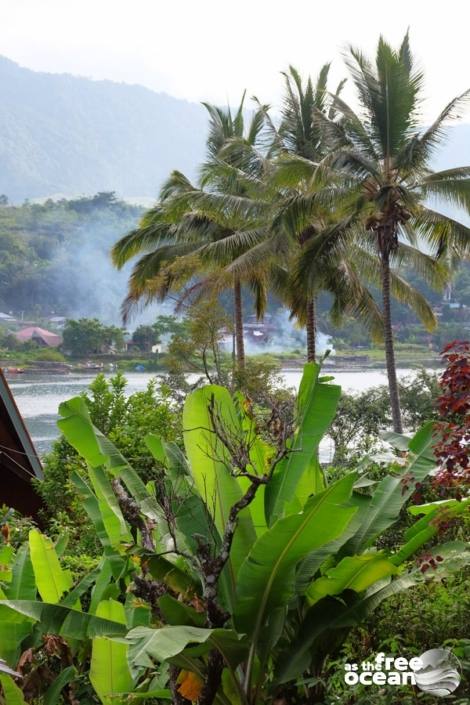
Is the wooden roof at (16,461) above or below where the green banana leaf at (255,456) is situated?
below

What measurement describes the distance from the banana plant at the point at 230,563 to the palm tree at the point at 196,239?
16.9 meters

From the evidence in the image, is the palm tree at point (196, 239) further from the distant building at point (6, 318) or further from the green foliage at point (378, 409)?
the distant building at point (6, 318)

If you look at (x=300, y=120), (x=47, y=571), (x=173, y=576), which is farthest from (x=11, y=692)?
(x=300, y=120)

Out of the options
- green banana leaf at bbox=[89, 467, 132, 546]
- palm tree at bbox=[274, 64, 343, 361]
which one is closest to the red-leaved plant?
green banana leaf at bbox=[89, 467, 132, 546]

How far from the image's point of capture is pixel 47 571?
164 inches

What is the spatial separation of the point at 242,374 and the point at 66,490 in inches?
548

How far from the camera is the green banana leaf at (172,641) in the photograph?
283 centimetres

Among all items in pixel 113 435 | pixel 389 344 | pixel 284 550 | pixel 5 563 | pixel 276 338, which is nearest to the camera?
pixel 284 550

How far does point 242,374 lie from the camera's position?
21.6 meters

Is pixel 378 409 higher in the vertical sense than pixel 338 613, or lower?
lower

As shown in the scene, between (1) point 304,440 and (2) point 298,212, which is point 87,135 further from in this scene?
(1) point 304,440

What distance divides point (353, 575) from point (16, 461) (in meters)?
4.72

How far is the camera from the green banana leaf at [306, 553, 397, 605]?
348cm

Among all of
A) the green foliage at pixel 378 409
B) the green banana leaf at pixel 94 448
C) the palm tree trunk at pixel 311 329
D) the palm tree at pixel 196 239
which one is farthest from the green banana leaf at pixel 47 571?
the green foliage at pixel 378 409
